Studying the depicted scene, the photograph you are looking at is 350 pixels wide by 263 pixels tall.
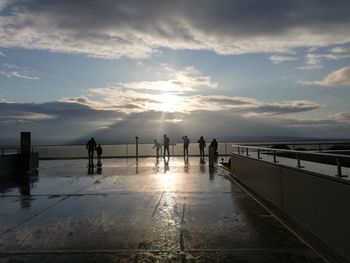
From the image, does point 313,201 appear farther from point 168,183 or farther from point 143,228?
point 168,183

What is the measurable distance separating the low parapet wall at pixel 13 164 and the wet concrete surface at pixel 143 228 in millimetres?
7399

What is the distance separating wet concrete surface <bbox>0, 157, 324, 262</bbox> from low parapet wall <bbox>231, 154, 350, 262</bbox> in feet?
1.19

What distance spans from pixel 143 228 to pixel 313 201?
323cm

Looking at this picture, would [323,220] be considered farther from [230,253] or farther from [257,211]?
[257,211]

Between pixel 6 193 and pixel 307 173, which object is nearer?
pixel 307 173

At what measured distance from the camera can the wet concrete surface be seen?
6.15 meters

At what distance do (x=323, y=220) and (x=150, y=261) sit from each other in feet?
9.47

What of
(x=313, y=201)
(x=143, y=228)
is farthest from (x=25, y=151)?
(x=313, y=201)

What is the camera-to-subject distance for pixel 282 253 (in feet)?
20.1

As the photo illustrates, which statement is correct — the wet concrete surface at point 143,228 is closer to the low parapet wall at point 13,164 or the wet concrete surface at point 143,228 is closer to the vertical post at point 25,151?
the low parapet wall at point 13,164


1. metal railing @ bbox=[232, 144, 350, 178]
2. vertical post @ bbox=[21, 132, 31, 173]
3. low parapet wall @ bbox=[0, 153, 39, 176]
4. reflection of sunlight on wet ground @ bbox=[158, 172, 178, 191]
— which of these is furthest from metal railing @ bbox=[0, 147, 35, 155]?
metal railing @ bbox=[232, 144, 350, 178]

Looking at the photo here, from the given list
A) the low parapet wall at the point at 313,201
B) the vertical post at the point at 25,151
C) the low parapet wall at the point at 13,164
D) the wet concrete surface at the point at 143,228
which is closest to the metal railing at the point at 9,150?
the low parapet wall at the point at 13,164

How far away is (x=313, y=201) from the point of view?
7.01 metres

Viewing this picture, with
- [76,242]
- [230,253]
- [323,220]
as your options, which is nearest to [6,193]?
[76,242]
